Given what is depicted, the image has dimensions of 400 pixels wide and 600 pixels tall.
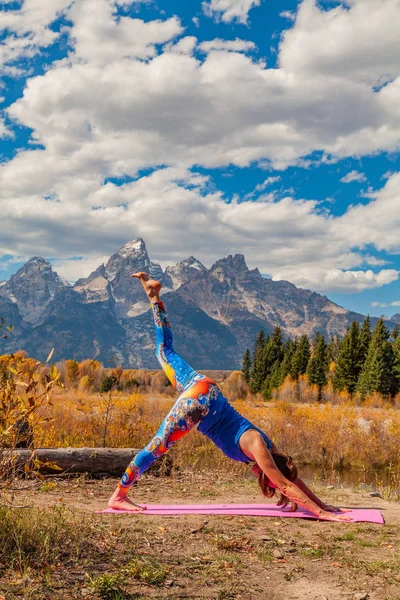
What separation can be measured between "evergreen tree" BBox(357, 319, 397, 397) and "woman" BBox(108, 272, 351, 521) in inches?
2087

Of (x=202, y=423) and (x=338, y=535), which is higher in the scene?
(x=202, y=423)

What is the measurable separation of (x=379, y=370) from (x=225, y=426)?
177 ft

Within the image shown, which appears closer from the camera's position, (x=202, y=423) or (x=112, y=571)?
(x=112, y=571)

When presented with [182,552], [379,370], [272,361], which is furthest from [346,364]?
[182,552]

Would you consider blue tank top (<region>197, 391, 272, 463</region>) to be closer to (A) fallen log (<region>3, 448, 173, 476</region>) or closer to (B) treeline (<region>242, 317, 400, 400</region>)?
(A) fallen log (<region>3, 448, 173, 476</region>)

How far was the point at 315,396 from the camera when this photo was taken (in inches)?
2478

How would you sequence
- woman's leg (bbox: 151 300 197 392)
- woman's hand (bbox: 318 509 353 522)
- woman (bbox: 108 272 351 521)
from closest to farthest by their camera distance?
woman (bbox: 108 272 351 521) < woman's hand (bbox: 318 509 353 522) < woman's leg (bbox: 151 300 197 392)

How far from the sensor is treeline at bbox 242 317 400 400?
190 feet

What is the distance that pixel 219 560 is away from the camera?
509cm

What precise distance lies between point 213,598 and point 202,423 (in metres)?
2.78

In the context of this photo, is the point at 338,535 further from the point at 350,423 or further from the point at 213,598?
the point at 350,423

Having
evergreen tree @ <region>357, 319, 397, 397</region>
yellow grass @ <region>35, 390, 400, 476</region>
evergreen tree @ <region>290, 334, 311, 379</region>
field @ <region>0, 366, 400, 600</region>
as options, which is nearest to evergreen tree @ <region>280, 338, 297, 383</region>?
evergreen tree @ <region>290, 334, 311, 379</region>

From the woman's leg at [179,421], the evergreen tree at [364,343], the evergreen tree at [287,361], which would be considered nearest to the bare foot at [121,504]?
the woman's leg at [179,421]

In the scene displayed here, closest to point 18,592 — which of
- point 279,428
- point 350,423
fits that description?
point 279,428
